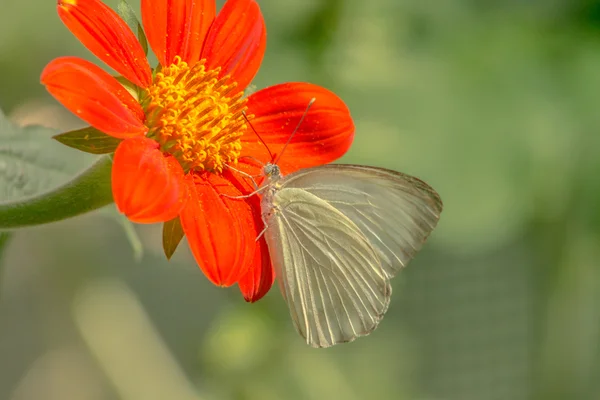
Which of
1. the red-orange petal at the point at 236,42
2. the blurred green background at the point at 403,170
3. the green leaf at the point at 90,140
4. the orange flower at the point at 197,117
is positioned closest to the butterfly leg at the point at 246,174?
the orange flower at the point at 197,117

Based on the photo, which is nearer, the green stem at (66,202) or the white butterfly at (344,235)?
the green stem at (66,202)

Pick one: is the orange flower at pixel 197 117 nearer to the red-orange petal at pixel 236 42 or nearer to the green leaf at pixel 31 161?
the red-orange petal at pixel 236 42

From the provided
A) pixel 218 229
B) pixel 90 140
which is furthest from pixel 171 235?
pixel 90 140

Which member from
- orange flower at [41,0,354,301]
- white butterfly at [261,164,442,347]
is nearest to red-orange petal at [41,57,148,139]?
orange flower at [41,0,354,301]

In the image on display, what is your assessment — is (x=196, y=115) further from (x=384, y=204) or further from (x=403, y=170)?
(x=403, y=170)

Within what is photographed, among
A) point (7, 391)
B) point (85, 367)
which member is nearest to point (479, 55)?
point (85, 367)
